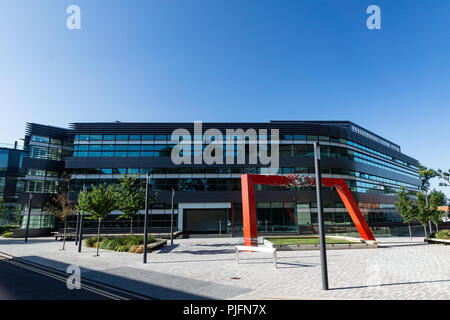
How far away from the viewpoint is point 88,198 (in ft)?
60.8

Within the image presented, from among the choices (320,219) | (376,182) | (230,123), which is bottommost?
(320,219)

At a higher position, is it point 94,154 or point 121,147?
point 121,147

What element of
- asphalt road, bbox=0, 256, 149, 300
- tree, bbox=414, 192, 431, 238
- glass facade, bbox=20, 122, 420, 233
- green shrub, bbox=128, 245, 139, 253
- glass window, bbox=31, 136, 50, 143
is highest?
glass window, bbox=31, 136, 50, 143

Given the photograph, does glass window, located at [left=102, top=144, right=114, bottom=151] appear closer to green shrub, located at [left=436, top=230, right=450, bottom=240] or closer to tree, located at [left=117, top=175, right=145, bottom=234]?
tree, located at [left=117, top=175, right=145, bottom=234]

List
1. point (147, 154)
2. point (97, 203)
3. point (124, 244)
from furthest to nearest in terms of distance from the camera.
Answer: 1. point (147, 154)
2. point (124, 244)
3. point (97, 203)

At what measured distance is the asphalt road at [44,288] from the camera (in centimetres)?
789

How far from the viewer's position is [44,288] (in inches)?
352

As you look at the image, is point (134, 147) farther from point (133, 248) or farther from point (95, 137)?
point (133, 248)

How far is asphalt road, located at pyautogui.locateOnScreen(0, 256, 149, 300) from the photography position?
7886 mm

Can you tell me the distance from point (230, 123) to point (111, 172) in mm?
19466

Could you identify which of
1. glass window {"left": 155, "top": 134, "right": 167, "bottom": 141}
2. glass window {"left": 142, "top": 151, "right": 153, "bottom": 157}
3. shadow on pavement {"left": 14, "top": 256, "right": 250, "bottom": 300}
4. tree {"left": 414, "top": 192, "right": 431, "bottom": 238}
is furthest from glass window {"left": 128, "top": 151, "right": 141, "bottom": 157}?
tree {"left": 414, "top": 192, "right": 431, "bottom": 238}

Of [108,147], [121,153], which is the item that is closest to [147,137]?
[121,153]

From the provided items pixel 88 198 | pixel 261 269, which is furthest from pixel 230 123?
pixel 261 269
